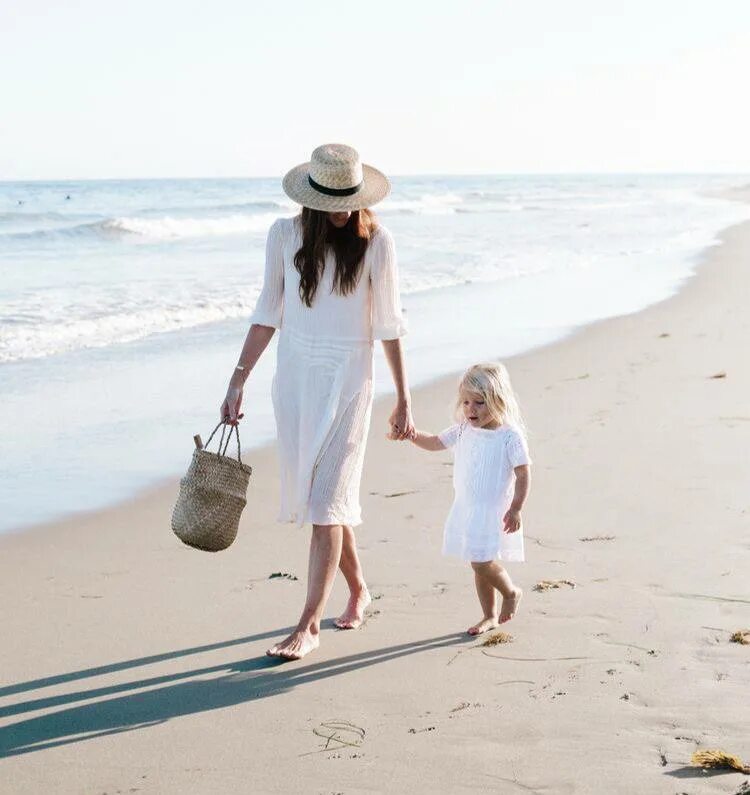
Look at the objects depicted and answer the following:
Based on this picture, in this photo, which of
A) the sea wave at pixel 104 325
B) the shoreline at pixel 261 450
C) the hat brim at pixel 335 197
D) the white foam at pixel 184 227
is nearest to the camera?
the hat brim at pixel 335 197

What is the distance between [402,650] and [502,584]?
0.45 meters

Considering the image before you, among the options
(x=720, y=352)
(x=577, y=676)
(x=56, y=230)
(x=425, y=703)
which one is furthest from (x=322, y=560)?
(x=56, y=230)

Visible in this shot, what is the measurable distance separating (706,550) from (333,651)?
1.75 metres

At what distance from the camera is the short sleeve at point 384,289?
386 cm

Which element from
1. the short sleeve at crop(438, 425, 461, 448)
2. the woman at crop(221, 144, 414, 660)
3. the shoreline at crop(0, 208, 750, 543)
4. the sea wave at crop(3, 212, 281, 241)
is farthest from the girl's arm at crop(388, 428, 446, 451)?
the sea wave at crop(3, 212, 281, 241)

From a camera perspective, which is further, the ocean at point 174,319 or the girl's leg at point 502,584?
the ocean at point 174,319

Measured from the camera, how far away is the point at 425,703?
138 inches

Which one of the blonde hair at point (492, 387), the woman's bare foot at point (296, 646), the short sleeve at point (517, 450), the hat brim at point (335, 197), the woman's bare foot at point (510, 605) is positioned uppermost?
the hat brim at point (335, 197)

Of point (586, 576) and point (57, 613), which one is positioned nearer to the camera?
point (57, 613)

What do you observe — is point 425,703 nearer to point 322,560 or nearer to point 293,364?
point 322,560

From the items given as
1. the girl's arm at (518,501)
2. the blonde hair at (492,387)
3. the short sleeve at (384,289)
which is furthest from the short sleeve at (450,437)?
the short sleeve at (384,289)

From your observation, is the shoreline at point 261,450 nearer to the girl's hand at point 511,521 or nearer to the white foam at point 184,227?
the girl's hand at point 511,521

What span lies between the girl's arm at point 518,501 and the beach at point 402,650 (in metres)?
0.41

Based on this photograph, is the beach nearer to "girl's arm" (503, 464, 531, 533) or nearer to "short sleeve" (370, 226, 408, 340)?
"girl's arm" (503, 464, 531, 533)
